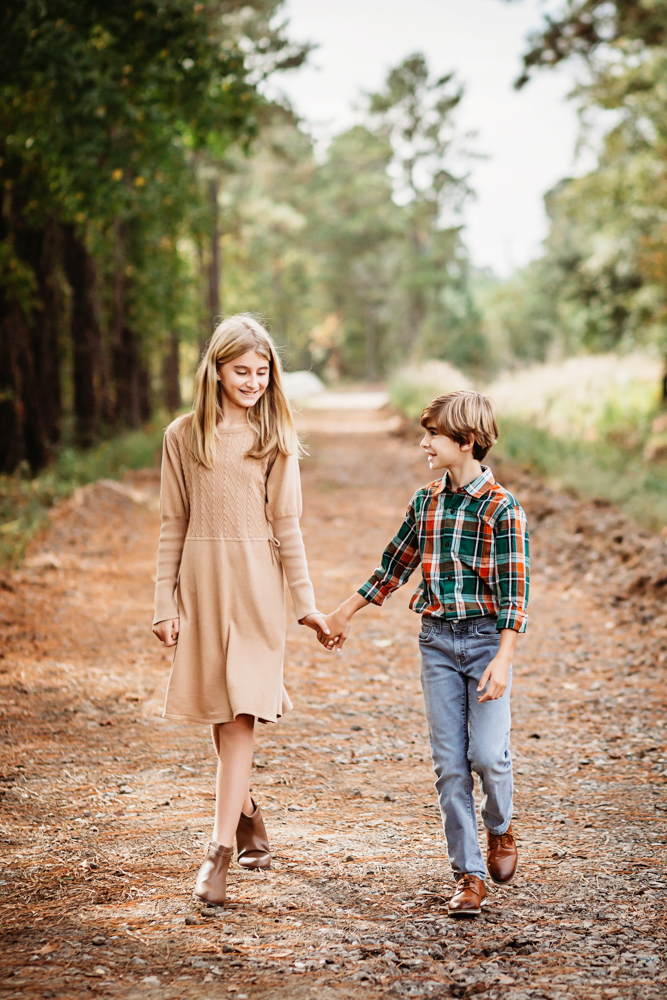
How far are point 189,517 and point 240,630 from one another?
1.52 feet

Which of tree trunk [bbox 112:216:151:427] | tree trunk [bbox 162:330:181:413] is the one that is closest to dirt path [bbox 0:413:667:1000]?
tree trunk [bbox 112:216:151:427]

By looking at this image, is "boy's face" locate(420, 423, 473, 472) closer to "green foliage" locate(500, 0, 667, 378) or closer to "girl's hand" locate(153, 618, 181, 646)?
"girl's hand" locate(153, 618, 181, 646)

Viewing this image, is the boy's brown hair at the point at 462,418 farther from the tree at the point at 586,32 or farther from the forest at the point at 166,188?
the tree at the point at 586,32

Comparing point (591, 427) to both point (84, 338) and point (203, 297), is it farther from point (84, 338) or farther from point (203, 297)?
point (203, 297)

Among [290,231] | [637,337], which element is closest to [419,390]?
[637,337]

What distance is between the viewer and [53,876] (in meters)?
3.32

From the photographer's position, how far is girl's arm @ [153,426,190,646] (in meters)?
3.33

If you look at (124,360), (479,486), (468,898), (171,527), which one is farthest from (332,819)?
(124,360)

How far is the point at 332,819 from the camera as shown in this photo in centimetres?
396

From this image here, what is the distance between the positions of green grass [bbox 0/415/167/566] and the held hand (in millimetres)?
6722

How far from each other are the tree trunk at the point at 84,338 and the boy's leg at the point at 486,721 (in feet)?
48.7

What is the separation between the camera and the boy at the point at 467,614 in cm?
318

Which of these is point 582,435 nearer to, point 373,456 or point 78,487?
point 373,456

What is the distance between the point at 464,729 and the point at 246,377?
1.49 meters
